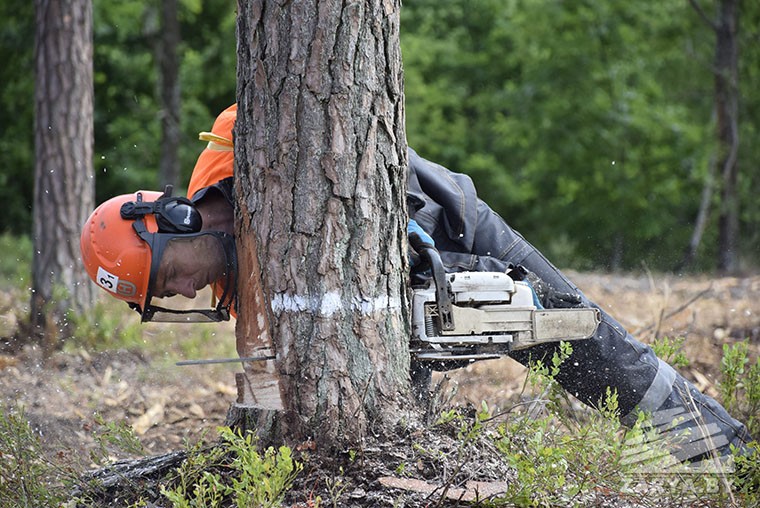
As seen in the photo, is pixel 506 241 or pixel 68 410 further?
pixel 68 410

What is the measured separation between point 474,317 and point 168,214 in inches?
45.9

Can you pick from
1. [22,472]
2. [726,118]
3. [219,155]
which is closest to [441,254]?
[219,155]

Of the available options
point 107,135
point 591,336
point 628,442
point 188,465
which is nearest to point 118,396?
point 188,465

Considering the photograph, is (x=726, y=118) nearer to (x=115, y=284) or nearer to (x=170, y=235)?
(x=170, y=235)

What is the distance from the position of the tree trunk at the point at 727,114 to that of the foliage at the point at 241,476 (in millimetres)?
13352

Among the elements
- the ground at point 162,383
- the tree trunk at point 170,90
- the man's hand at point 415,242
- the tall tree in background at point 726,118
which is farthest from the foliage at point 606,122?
the man's hand at point 415,242

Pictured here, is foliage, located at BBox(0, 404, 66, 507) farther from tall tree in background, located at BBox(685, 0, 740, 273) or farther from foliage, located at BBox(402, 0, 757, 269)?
foliage, located at BBox(402, 0, 757, 269)

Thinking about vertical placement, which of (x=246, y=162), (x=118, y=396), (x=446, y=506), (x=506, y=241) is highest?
(x=246, y=162)

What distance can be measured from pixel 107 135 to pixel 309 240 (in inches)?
693

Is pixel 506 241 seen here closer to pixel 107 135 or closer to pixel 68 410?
pixel 68 410

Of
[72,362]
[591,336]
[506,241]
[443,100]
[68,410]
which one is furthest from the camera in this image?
[443,100]

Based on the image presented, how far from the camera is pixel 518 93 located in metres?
18.7

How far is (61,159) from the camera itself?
6.49 metres

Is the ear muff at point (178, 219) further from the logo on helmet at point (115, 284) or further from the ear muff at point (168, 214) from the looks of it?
the logo on helmet at point (115, 284)
